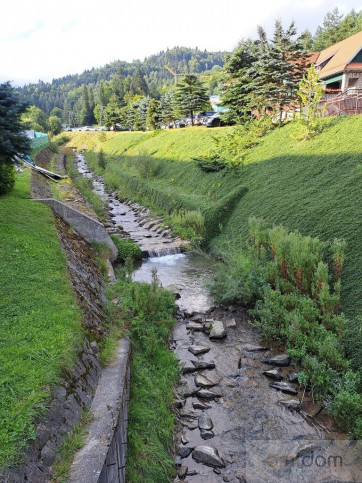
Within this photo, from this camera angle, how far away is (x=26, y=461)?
10.4 feet

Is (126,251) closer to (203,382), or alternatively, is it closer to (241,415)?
(203,382)

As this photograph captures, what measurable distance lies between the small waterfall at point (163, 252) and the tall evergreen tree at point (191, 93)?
2159 centimetres

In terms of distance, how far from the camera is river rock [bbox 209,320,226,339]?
7.95 meters

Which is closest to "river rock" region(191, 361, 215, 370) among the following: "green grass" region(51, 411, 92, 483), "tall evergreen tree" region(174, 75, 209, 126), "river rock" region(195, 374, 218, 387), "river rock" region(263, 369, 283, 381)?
"river rock" region(195, 374, 218, 387)

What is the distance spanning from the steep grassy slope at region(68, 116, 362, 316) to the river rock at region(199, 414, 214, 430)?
359 cm

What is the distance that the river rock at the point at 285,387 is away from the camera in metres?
6.13

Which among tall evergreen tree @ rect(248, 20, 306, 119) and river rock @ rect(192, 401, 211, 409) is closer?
river rock @ rect(192, 401, 211, 409)

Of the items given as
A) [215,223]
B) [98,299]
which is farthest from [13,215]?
[215,223]

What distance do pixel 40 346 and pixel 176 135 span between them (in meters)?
26.5

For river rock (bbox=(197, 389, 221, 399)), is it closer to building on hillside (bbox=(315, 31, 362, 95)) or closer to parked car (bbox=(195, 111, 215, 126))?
building on hillside (bbox=(315, 31, 362, 95))

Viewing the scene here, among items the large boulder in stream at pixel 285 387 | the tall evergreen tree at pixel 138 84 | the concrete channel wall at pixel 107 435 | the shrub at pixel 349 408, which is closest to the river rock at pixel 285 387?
the large boulder in stream at pixel 285 387

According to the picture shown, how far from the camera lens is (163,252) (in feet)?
44.2

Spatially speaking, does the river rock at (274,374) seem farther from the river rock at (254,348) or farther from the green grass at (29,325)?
the green grass at (29,325)

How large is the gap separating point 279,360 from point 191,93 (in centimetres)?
2886
